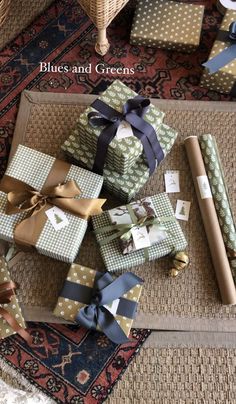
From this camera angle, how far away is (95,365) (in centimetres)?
138

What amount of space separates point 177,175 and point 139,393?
71 cm

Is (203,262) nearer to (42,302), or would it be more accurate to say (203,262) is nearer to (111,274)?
(111,274)

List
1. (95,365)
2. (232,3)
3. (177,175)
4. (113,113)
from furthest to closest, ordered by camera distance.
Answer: (232,3), (177,175), (95,365), (113,113)

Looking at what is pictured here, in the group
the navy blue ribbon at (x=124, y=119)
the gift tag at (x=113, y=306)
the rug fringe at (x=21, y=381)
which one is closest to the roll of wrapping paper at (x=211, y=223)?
the navy blue ribbon at (x=124, y=119)

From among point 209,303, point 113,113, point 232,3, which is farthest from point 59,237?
point 232,3

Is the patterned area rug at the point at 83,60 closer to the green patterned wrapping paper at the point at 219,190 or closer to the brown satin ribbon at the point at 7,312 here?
the green patterned wrapping paper at the point at 219,190

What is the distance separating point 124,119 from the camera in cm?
126

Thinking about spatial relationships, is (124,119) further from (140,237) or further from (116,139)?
(140,237)

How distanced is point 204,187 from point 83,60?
2.30ft

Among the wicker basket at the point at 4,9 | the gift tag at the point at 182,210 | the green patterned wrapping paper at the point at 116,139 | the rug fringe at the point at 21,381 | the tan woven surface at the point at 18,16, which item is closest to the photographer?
the green patterned wrapping paper at the point at 116,139

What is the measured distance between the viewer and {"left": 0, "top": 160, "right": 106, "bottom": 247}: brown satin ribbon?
130 cm

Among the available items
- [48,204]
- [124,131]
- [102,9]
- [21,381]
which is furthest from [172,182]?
[21,381]

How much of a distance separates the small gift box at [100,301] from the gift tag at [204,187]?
0.35m

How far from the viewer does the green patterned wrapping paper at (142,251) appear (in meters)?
1.35
